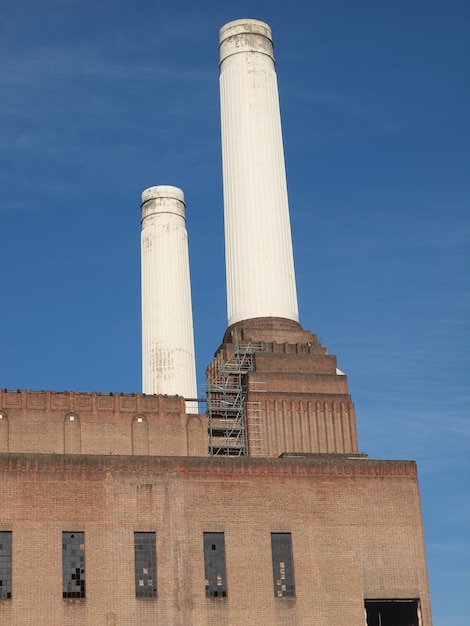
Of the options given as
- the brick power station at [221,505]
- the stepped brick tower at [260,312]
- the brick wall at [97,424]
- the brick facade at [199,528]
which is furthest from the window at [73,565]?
the stepped brick tower at [260,312]

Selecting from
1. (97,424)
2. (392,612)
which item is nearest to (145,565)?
(97,424)

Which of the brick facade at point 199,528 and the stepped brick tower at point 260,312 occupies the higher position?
the stepped brick tower at point 260,312

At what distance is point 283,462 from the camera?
46.2 meters

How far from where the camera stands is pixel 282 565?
44.6 meters

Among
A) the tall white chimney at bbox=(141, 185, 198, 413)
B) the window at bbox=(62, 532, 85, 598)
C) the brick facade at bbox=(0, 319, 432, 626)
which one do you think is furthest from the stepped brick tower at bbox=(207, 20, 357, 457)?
the tall white chimney at bbox=(141, 185, 198, 413)

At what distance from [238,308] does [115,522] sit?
19.0 meters

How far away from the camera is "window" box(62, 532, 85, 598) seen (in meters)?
41.9

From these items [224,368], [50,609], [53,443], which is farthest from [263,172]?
[50,609]

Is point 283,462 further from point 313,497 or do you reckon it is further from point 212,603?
point 212,603

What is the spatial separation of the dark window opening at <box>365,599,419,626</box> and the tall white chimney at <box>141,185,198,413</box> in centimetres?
2516

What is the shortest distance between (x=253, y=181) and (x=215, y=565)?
24.8 meters

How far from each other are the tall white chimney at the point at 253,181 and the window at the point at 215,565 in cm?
1719

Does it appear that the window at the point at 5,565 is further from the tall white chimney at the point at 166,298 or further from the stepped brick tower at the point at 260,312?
the tall white chimney at the point at 166,298

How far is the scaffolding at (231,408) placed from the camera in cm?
5431
